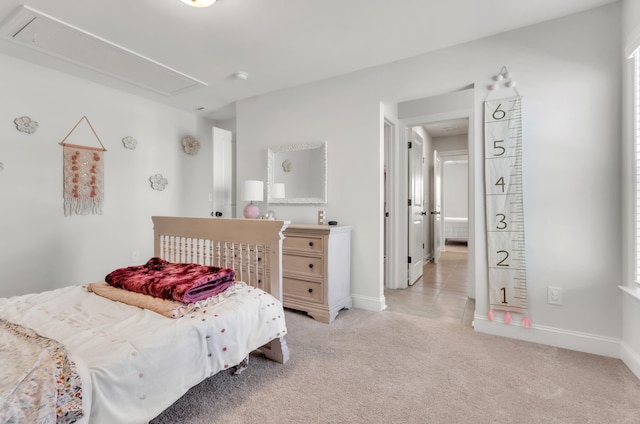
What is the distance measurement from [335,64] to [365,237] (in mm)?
1721

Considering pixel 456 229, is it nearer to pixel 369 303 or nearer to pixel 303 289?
pixel 369 303

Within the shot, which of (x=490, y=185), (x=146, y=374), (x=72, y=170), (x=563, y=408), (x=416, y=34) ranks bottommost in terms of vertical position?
(x=563, y=408)

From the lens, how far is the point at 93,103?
3400 mm

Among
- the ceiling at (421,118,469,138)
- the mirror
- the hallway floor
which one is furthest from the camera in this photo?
the ceiling at (421,118,469,138)

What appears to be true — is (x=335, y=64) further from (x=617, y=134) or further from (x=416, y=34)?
(x=617, y=134)

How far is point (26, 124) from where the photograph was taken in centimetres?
290

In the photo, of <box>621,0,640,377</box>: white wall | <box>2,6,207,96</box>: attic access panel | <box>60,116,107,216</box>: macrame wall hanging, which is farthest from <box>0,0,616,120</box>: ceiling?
<box>60,116,107,216</box>: macrame wall hanging

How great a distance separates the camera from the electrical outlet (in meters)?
2.28

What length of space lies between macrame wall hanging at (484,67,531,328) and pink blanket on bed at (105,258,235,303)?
2.04 meters

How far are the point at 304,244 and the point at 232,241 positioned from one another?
928 millimetres

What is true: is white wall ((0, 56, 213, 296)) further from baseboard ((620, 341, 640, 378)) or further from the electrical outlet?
baseboard ((620, 341, 640, 378))

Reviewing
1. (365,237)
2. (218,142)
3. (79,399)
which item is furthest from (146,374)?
(218,142)

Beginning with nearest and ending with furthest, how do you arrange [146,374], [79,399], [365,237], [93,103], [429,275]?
1. [79,399]
2. [146,374]
3. [365,237]
4. [93,103]
5. [429,275]

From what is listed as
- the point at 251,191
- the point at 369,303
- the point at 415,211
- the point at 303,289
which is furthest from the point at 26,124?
the point at 415,211
